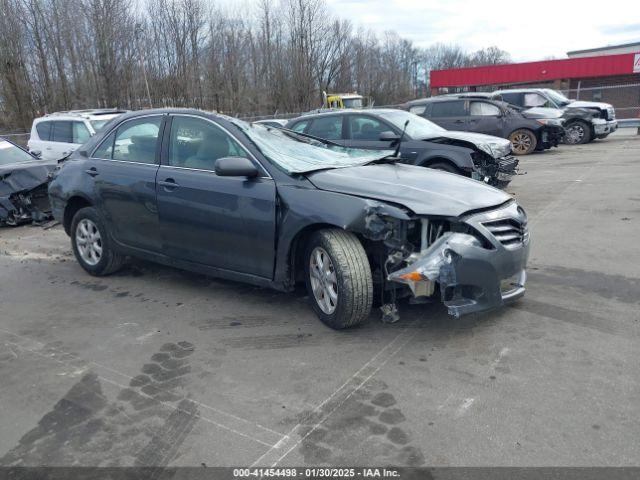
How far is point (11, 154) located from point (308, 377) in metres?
8.60

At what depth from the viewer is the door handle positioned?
5.20 m

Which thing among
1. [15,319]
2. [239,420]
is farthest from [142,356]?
[15,319]

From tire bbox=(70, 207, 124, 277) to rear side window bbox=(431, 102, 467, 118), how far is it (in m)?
10.9

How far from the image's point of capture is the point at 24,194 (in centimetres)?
923

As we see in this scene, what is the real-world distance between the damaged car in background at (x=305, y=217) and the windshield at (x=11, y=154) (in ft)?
16.0

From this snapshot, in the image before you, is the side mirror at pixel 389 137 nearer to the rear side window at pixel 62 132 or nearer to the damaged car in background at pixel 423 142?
the damaged car in background at pixel 423 142

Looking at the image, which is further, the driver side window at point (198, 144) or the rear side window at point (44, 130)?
the rear side window at point (44, 130)

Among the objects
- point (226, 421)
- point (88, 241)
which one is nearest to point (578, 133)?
point (88, 241)

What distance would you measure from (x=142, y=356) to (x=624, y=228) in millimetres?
6106

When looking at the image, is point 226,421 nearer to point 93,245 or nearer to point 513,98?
point 93,245

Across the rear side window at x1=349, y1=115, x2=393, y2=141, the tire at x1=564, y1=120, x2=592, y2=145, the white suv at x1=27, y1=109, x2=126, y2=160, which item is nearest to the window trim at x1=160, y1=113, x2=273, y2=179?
the rear side window at x1=349, y1=115, x2=393, y2=141

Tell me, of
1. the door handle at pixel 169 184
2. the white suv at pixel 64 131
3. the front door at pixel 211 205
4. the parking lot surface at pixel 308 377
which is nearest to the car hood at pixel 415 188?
the front door at pixel 211 205

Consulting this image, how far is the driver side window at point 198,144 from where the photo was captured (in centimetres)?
499

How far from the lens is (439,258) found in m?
4.02
